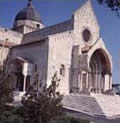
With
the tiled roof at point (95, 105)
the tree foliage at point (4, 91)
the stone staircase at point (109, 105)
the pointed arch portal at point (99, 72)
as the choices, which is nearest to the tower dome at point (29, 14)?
the pointed arch portal at point (99, 72)

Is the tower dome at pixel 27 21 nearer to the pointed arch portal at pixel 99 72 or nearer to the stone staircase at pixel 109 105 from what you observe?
the pointed arch portal at pixel 99 72

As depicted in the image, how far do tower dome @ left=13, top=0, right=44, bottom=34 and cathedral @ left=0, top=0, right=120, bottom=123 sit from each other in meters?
5.03

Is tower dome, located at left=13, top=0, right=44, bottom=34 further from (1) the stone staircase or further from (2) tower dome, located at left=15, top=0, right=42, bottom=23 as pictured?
(1) the stone staircase

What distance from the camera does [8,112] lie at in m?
13.7

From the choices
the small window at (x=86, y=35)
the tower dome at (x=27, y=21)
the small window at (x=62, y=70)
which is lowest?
the small window at (x=62, y=70)

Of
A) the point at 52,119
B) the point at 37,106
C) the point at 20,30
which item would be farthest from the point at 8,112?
the point at 20,30

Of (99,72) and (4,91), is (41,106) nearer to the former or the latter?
(4,91)

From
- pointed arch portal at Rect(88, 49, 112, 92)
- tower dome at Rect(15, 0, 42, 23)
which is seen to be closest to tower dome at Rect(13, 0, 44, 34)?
tower dome at Rect(15, 0, 42, 23)

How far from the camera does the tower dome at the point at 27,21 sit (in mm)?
49591

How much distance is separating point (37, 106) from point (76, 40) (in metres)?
23.8

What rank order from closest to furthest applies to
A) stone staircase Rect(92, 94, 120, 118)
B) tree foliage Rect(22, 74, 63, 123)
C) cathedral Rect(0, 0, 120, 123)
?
tree foliage Rect(22, 74, 63, 123) < stone staircase Rect(92, 94, 120, 118) < cathedral Rect(0, 0, 120, 123)

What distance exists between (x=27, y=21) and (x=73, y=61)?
59.9 feet

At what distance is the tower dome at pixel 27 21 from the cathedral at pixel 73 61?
16.5ft

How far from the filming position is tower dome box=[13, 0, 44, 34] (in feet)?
163
